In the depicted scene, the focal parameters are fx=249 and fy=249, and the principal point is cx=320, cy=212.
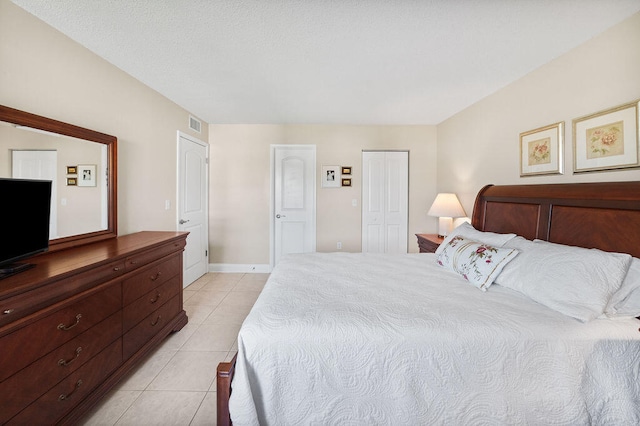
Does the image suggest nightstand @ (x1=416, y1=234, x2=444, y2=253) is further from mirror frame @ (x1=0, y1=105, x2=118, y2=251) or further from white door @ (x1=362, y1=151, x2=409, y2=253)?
mirror frame @ (x1=0, y1=105, x2=118, y2=251)

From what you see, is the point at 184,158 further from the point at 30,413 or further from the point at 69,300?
the point at 30,413

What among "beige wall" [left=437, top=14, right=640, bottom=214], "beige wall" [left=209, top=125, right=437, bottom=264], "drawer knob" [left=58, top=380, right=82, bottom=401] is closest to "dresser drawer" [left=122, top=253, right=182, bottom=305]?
"drawer knob" [left=58, top=380, right=82, bottom=401]

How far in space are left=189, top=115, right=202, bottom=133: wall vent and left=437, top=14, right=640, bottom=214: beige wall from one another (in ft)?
12.2

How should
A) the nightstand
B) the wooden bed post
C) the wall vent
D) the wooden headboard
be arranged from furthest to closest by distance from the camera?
the wall vent < the nightstand < the wooden headboard < the wooden bed post

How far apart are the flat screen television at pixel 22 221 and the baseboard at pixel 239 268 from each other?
2.71 m

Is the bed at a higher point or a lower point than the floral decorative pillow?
lower

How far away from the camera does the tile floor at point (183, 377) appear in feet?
4.89

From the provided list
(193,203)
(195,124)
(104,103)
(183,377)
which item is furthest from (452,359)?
(195,124)

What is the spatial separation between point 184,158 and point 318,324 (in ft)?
10.2

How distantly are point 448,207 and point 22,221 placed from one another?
3.69 metres

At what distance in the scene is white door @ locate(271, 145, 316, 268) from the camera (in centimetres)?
406

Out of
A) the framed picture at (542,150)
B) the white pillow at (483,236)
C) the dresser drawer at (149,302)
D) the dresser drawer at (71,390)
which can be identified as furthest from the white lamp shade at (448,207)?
the dresser drawer at (71,390)

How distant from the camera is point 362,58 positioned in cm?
209

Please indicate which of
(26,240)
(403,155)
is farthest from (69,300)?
(403,155)
